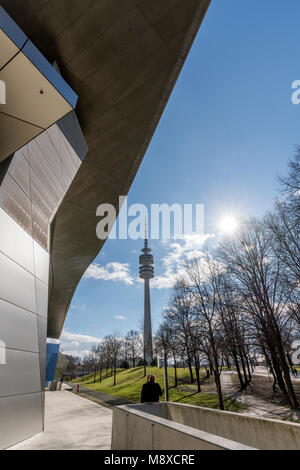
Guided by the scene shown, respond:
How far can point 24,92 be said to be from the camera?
629cm

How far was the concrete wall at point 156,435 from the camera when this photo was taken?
104 inches

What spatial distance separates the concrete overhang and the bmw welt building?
0.02 meters

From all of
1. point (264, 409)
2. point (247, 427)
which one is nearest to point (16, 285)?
point (247, 427)

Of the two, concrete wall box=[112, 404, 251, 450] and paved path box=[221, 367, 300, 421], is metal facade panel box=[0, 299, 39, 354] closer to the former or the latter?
concrete wall box=[112, 404, 251, 450]

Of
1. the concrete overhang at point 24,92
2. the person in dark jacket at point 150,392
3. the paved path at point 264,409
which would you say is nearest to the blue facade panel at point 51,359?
the paved path at point 264,409

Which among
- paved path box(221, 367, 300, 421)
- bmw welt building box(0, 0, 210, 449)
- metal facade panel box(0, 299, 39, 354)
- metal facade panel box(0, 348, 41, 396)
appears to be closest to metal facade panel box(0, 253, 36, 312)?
bmw welt building box(0, 0, 210, 449)

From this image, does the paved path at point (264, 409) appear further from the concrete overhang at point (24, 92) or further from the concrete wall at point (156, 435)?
the concrete overhang at point (24, 92)

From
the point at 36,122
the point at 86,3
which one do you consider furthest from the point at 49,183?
the point at 86,3

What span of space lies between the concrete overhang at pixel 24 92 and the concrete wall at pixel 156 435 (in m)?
6.74

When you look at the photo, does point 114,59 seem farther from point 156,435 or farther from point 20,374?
point 156,435

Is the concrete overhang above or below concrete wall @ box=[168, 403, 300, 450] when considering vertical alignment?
above

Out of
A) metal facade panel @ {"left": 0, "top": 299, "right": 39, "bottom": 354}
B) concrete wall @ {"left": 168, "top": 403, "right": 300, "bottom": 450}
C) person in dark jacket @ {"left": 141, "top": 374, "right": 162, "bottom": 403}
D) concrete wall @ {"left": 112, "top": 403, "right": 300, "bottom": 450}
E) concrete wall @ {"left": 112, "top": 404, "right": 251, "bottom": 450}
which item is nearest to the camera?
concrete wall @ {"left": 112, "top": 404, "right": 251, "bottom": 450}

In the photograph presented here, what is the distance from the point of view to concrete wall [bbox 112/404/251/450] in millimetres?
2648

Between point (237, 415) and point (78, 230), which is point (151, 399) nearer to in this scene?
point (237, 415)
